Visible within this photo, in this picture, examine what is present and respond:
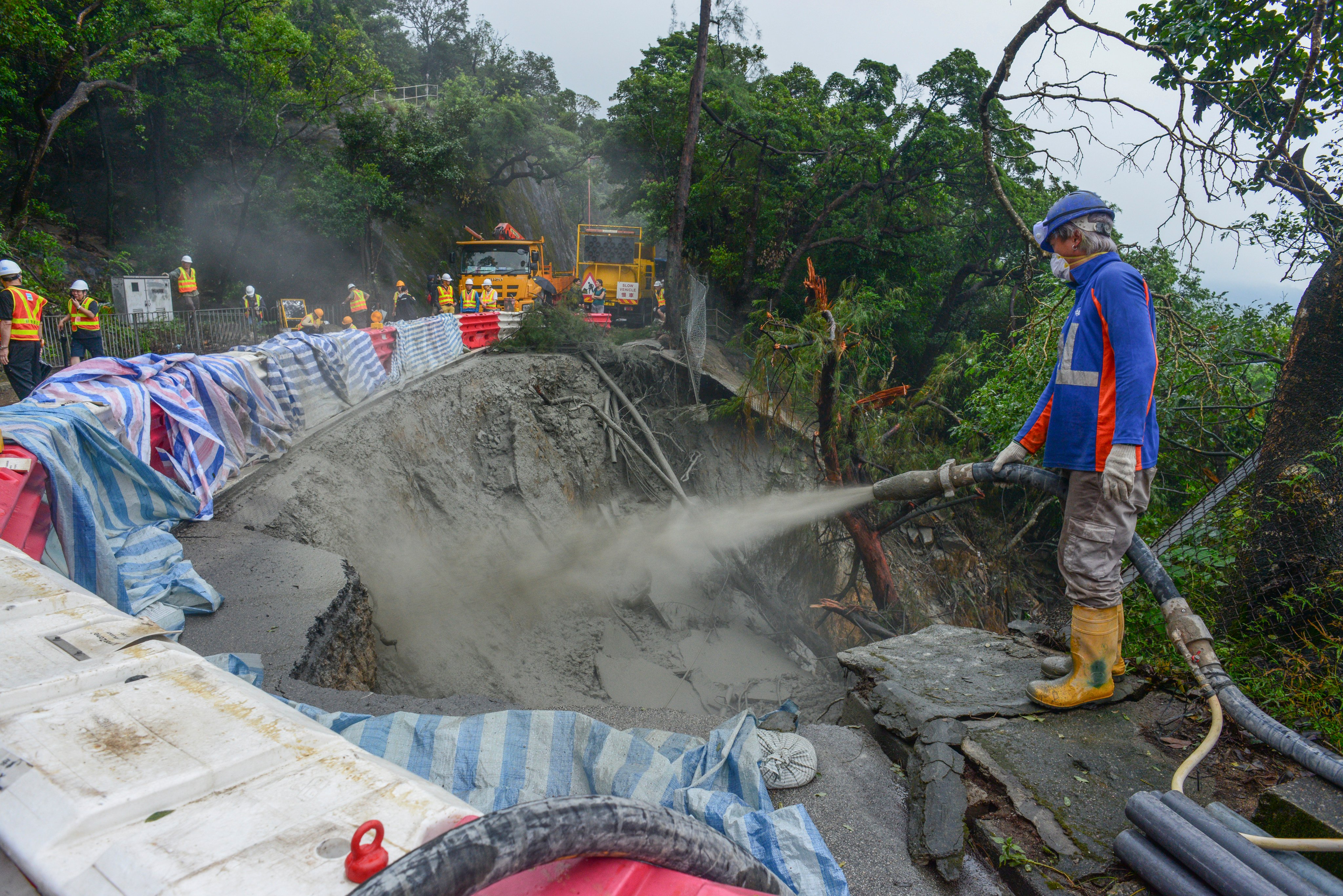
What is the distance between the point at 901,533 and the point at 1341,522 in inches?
216

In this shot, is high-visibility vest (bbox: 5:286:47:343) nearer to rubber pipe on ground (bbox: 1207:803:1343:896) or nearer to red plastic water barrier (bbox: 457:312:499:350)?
red plastic water barrier (bbox: 457:312:499:350)

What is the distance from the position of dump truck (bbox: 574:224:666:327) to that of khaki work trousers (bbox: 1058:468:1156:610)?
20014 millimetres

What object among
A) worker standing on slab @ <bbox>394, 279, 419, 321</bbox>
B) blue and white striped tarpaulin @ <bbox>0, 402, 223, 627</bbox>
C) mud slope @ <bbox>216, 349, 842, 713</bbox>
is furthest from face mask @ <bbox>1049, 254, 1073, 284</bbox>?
worker standing on slab @ <bbox>394, 279, 419, 321</bbox>

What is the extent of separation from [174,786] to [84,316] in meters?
11.7

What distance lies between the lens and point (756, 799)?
272 centimetres

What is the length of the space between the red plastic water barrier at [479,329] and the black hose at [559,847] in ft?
48.1

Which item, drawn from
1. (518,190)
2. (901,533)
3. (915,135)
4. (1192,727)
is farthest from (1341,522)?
(518,190)

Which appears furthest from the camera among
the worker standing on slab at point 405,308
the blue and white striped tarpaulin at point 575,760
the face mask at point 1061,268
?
the worker standing on slab at point 405,308

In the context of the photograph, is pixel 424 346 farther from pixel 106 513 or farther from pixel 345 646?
pixel 345 646

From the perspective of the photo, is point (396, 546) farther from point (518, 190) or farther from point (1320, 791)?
point (518, 190)

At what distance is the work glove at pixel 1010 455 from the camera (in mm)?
3600

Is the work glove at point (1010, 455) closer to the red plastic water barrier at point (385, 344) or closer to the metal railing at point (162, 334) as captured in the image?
the red plastic water barrier at point (385, 344)

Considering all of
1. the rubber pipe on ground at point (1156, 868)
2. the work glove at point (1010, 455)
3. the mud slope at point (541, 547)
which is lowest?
the mud slope at point (541, 547)

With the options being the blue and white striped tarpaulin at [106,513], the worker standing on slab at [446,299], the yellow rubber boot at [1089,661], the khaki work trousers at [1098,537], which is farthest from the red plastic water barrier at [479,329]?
the yellow rubber boot at [1089,661]
